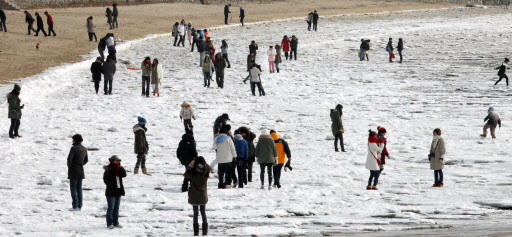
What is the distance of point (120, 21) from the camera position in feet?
164

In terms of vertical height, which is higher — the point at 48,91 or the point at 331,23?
the point at 331,23

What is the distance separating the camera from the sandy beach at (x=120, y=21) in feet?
103

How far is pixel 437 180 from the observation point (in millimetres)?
13664

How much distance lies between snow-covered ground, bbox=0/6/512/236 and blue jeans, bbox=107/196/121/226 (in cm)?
23

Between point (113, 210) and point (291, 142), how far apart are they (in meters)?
8.42

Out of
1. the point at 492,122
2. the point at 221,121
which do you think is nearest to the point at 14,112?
the point at 221,121

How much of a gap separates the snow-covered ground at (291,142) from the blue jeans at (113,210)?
0.23m

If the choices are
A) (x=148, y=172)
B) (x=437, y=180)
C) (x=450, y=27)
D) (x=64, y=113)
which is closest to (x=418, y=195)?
(x=437, y=180)

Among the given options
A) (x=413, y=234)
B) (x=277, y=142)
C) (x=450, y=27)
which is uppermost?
(x=450, y=27)

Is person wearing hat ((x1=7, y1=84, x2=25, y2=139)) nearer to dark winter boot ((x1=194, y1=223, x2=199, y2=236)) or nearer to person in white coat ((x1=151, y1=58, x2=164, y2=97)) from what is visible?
person in white coat ((x1=151, y1=58, x2=164, y2=97))

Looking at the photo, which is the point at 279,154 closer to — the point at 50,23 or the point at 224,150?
the point at 224,150

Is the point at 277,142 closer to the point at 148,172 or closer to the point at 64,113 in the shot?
the point at 148,172

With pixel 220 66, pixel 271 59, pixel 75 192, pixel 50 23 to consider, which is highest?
pixel 50 23

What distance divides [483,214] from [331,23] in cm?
4338
